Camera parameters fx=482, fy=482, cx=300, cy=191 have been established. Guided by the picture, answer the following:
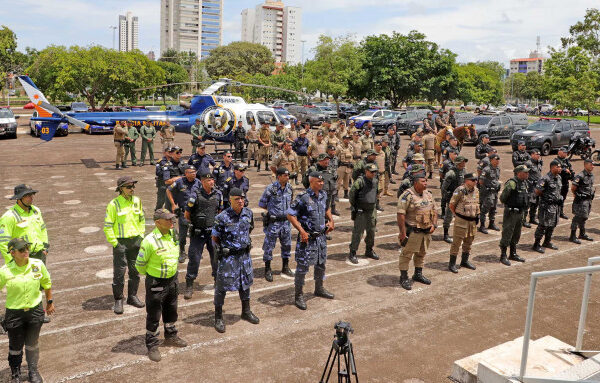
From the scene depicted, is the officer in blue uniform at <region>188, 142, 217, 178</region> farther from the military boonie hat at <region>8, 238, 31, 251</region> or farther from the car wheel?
the car wheel

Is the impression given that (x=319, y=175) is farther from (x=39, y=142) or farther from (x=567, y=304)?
(x=39, y=142)

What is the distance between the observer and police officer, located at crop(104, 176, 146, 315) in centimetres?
660

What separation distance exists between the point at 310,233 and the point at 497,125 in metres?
24.2

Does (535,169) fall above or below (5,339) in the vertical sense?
above

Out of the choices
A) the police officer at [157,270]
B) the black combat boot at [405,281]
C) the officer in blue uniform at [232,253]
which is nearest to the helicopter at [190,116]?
the black combat boot at [405,281]

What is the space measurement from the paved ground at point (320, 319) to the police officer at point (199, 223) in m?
0.38

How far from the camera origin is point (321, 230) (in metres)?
7.23

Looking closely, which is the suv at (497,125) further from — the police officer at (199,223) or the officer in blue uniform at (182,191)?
the police officer at (199,223)

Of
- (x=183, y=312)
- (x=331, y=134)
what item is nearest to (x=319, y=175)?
(x=183, y=312)

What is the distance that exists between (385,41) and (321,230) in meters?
36.3

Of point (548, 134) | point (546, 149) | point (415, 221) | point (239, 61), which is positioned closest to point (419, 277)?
point (415, 221)

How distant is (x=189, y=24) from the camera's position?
18800 cm

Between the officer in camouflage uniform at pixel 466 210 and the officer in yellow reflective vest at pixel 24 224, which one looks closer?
the officer in yellow reflective vest at pixel 24 224

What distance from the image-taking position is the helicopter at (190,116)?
19594 mm
